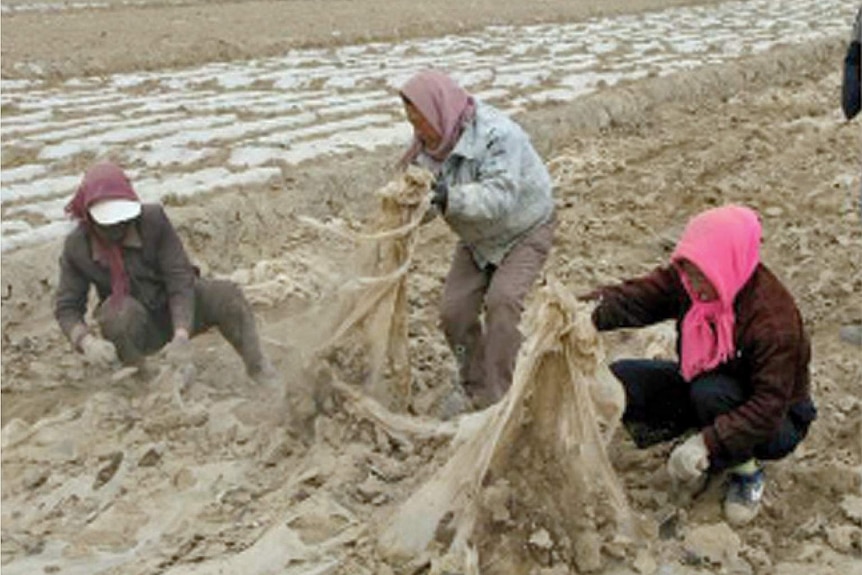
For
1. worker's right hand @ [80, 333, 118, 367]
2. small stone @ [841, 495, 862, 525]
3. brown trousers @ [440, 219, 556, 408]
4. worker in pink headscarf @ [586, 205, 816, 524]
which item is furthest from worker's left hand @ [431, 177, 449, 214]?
small stone @ [841, 495, 862, 525]

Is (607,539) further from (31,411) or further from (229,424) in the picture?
(31,411)

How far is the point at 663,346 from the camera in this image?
4715mm

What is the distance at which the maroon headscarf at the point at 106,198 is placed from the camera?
13.3 feet

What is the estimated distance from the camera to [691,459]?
3279 mm

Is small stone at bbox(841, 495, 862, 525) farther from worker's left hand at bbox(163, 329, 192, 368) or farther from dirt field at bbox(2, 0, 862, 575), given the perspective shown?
worker's left hand at bbox(163, 329, 192, 368)

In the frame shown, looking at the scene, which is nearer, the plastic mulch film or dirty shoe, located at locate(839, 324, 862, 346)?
the plastic mulch film

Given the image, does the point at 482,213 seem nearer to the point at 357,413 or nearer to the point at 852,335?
the point at 357,413

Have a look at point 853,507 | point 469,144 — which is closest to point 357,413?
point 469,144

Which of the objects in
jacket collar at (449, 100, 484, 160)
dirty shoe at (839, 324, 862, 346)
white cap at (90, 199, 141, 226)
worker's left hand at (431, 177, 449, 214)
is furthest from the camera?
dirty shoe at (839, 324, 862, 346)

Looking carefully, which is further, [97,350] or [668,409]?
[97,350]

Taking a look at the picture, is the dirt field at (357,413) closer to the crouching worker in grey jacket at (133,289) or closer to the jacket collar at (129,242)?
the crouching worker in grey jacket at (133,289)

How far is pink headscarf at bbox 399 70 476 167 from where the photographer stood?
12.3ft

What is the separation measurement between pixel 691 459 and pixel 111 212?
2.17 metres

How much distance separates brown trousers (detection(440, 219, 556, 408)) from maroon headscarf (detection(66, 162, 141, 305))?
1213 mm
